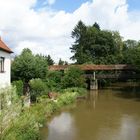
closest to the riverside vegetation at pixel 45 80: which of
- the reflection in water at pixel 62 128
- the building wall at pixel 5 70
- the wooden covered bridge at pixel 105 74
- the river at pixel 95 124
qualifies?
the reflection in water at pixel 62 128

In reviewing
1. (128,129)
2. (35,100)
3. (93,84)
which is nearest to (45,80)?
(35,100)

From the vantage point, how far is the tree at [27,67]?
130 feet

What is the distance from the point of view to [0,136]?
16.0 m

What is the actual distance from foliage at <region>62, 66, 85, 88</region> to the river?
51.1 ft

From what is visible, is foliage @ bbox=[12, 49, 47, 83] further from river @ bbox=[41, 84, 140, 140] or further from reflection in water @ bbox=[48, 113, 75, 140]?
reflection in water @ bbox=[48, 113, 75, 140]

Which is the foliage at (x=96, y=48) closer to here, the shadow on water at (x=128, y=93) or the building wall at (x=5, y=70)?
the shadow on water at (x=128, y=93)

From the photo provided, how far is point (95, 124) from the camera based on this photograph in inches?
1025

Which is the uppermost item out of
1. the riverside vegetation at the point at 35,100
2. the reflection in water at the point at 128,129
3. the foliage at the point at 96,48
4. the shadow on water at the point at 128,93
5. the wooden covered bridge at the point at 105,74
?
the foliage at the point at 96,48

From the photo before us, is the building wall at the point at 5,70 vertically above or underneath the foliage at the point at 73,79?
above

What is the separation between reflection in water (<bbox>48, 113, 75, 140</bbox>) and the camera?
2128cm

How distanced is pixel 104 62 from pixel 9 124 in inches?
2311

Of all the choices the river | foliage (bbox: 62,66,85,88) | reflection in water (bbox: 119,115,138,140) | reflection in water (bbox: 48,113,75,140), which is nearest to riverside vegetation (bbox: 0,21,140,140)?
Answer: foliage (bbox: 62,66,85,88)

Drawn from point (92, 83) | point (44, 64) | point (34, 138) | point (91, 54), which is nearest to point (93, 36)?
point (91, 54)

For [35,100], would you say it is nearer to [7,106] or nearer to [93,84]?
[7,106]
